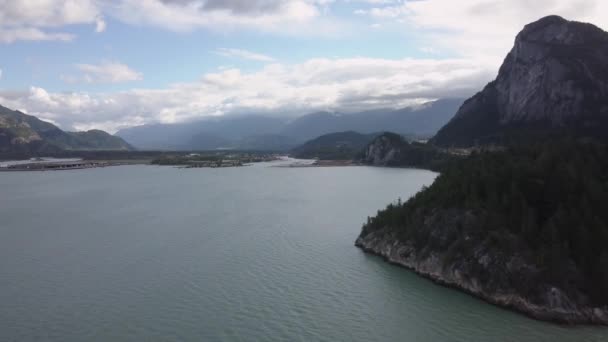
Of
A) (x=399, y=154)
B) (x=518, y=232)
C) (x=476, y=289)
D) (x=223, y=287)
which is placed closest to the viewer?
(x=476, y=289)

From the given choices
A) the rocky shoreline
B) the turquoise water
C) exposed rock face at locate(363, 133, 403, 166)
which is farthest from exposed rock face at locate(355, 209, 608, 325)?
exposed rock face at locate(363, 133, 403, 166)

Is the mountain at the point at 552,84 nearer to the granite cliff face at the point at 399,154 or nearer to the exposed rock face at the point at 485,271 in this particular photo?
the granite cliff face at the point at 399,154

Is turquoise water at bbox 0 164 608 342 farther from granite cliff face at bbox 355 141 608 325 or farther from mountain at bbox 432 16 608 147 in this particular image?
mountain at bbox 432 16 608 147

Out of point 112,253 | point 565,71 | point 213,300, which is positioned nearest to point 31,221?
point 112,253

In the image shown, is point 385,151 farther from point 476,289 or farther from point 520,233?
point 476,289

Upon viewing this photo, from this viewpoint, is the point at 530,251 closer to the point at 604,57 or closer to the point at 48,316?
the point at 48,316

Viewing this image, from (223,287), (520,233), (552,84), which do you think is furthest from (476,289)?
(552,84)
